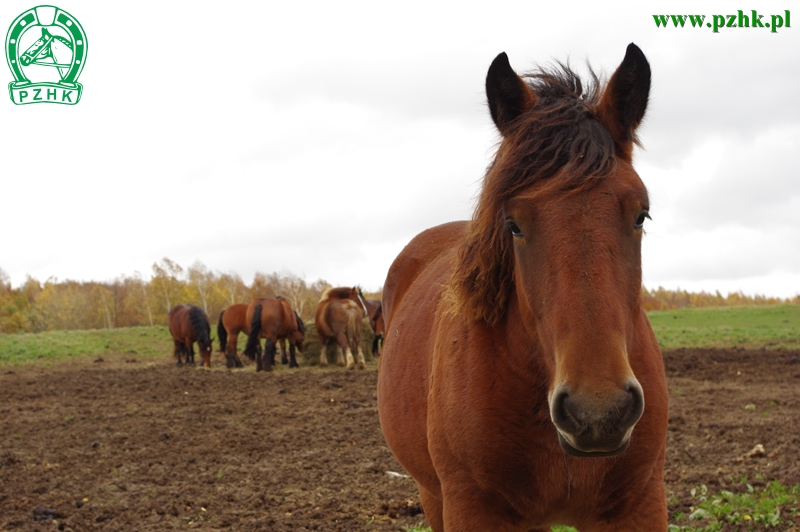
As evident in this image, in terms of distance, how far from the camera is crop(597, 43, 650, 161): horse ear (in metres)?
2.36

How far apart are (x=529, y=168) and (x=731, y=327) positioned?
27851mm

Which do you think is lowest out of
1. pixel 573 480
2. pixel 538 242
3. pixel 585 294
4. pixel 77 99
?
pixel 573 480

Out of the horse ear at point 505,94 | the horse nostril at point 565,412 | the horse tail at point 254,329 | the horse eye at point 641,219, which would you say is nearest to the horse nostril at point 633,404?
the horse nostril at point 565,412

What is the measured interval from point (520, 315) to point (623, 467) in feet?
2.31

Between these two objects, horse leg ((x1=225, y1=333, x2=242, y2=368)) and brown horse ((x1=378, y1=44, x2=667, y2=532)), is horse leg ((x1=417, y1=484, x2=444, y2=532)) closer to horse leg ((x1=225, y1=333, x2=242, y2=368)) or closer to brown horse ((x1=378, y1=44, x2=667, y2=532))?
brown horse ((x1=378, y1=44, x2=667, y2=532))

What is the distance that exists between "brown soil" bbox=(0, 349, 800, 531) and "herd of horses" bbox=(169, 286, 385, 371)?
4679mm

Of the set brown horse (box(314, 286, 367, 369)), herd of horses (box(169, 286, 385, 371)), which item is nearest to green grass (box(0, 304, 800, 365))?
herd of horses (box(169, 286, 385, 371))

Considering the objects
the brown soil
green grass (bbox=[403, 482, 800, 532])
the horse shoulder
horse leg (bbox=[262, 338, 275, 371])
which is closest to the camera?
green grass (bbox=[403, 482, 800, 532])

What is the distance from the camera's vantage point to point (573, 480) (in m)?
2.40

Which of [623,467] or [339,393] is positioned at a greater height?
[623,467]

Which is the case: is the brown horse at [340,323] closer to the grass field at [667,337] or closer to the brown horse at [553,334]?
the grass field at [667,337]

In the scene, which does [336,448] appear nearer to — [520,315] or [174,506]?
[174,506]

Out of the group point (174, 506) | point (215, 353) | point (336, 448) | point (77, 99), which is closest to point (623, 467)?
point (174, 506)

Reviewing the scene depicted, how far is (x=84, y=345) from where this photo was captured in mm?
26391
